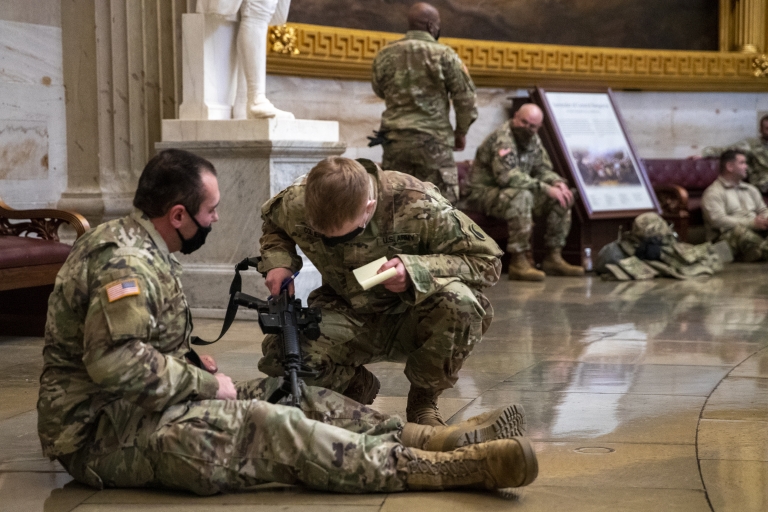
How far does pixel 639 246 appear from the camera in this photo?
30.3ft

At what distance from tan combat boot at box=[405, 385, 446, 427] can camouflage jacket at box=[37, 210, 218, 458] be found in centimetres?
99

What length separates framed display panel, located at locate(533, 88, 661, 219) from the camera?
10.2 meters

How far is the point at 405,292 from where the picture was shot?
356 centimetres

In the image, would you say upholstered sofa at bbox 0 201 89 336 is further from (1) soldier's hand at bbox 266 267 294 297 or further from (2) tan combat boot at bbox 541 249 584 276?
(2) tan combat boot at bbox 541 249 584 276

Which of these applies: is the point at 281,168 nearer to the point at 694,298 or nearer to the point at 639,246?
the point at 694,298

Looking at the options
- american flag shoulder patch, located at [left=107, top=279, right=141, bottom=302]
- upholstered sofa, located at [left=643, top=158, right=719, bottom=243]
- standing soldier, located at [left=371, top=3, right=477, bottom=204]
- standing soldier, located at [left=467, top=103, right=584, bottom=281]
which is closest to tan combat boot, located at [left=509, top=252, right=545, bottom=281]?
standing soldier, located at [left=467, top=103, right=584, bottom=281]

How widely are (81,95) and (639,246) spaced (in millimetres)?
4861

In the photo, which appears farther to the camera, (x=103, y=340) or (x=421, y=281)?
(x=421, y=281)

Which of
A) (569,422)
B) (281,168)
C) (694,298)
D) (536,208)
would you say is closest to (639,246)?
(536,208)

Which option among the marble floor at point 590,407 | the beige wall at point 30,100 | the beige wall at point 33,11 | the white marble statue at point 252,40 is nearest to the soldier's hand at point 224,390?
the marble floor at point 590,407

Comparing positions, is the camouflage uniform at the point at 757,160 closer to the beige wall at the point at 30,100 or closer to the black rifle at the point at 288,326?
the beige wall at the point at 30,100

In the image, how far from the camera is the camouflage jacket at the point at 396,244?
3574 mm

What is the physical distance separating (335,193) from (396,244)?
0.44m

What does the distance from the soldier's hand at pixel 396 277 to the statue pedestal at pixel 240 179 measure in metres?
3.06
